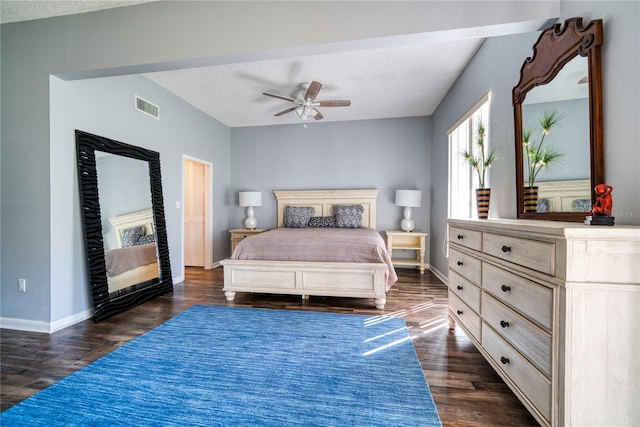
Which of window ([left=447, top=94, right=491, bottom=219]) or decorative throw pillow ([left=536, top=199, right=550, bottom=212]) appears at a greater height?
window ([left=447, top=94, right=491, bottom=219])

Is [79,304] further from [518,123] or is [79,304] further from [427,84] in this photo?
[427,84]

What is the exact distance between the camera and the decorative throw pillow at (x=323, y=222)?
471 centimetres

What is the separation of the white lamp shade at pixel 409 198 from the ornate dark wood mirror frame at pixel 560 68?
98.1 inches

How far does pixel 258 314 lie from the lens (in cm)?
267

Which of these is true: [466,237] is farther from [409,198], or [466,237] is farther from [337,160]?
[337,160]

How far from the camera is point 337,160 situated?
5.03 meters

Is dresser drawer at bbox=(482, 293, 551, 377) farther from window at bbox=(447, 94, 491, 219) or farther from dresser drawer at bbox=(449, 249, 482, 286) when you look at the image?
window at bbox=(447, 94, 491, 219)

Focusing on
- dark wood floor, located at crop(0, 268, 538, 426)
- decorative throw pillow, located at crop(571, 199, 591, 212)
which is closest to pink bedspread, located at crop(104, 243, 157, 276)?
dark wood floor, located at crop(0, 268, 538, 426)

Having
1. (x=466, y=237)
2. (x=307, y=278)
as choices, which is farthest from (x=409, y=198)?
(x=466, y=237)

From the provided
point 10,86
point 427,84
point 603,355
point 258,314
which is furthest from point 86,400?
point 427,84

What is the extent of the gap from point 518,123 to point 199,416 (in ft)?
9.34

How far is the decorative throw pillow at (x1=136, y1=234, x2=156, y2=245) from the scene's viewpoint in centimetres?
316

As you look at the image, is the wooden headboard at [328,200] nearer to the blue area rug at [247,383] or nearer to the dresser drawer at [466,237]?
the dresser drawer at [466,237]

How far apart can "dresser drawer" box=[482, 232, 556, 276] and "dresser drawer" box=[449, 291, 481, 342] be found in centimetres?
52
